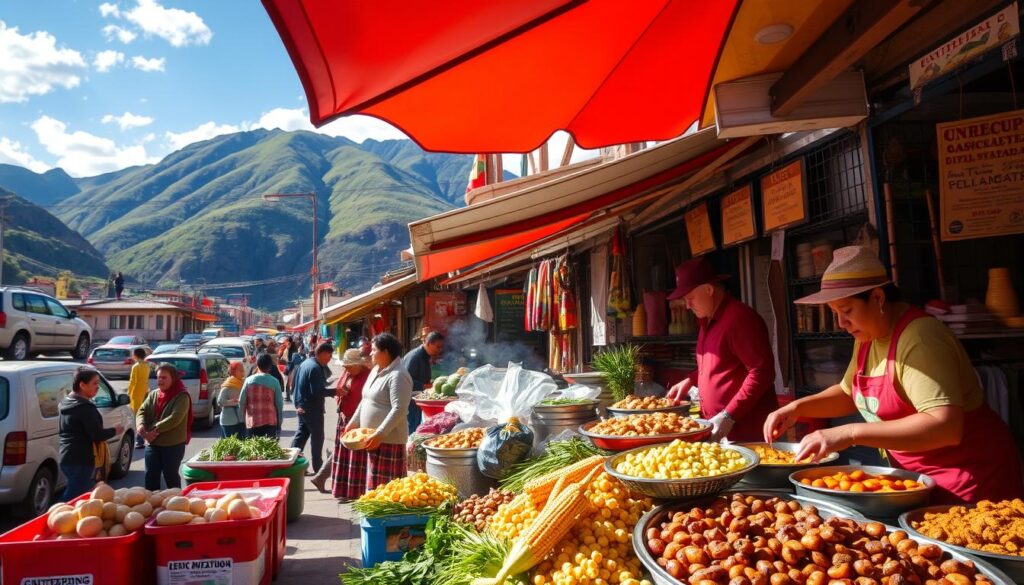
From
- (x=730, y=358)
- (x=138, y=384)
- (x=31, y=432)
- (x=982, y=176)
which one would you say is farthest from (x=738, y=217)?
(x=138, y=384)

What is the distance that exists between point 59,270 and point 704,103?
12025 cm

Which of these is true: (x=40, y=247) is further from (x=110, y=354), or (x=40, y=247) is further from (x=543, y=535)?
(x=543, y=535)

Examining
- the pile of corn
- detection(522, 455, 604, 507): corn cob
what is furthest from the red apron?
detection(522, 455, 604, 507): corn cob

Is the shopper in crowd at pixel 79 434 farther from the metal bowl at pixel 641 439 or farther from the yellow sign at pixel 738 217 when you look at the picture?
the yellow sign at pixel 738 217

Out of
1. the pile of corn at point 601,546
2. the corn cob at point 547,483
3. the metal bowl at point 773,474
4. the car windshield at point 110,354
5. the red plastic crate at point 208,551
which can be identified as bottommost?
the red plastic crate at point 208,551

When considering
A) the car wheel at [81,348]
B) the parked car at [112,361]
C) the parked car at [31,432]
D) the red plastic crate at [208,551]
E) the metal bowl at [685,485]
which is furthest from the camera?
the parked car at [112,361]

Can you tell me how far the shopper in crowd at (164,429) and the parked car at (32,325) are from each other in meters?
12.4

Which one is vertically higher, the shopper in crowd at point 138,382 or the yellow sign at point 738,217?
the yellow sign at point 738,217

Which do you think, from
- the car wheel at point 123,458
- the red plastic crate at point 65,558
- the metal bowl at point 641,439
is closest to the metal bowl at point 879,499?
the metal bowl at point 641,439

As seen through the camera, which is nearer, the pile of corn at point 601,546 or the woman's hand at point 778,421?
the pile of corn at point 601,546

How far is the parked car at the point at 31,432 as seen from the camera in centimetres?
664

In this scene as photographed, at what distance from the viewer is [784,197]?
462 cm

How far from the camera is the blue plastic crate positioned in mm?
3725

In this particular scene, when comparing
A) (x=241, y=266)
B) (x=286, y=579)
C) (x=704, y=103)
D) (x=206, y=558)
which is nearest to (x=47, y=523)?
(x=206, y=558)
